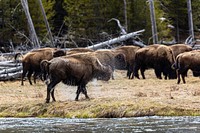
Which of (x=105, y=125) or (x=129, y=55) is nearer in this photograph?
(x=105, y=125)

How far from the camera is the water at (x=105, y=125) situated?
42.2 ft

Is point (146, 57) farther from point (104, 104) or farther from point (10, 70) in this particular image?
point (104, 104)

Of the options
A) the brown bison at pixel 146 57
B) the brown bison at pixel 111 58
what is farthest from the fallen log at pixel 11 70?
the brown bison at pixel 146 57

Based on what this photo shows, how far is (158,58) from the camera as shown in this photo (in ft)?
86.4

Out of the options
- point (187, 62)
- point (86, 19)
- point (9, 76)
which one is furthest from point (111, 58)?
point (86, 19)

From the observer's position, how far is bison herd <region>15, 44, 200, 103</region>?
16.5 meters

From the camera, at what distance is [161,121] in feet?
45.8

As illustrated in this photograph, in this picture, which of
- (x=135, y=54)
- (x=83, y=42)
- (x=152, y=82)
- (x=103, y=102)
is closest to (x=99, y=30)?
(x=83, y=42)

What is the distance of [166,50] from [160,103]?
1070 cm

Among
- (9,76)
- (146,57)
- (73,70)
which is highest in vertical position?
(73,70)

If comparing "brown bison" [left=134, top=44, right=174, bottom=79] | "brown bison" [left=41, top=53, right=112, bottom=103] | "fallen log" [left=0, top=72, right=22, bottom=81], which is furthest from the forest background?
"brown bison" [left=41, top=53, right=112, bottom=103]

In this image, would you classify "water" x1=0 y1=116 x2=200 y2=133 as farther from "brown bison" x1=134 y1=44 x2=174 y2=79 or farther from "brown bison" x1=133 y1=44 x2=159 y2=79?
"brown bison" x1=133 y1=44 x2=159 y2=79

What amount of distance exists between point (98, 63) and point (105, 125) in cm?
391

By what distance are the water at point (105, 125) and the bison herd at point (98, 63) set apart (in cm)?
195
